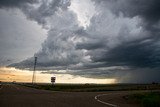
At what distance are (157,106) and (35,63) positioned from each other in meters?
90.0

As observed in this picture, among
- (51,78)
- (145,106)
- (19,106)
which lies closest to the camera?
(19,106)

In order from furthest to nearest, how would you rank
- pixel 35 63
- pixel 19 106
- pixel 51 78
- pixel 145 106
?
pixel 35 63
pixel 51 78
pixel 145 106
pixel 19 106

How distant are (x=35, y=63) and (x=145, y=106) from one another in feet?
291

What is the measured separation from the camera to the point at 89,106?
19.0 m

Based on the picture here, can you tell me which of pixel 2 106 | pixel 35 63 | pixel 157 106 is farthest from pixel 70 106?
pixel 35 63

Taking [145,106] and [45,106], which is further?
[145,106]

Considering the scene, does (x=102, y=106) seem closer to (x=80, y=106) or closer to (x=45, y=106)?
(x=80, y=106)

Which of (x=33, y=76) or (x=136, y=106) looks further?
(x=33, y=76)

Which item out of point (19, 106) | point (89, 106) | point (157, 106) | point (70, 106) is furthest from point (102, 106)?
point (19, 106)

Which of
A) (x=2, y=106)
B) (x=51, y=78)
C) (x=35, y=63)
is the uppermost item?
(x=35, y=63)

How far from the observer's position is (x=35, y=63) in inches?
4186

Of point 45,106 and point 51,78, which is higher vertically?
point 51,78

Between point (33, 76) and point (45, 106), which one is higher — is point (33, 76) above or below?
above

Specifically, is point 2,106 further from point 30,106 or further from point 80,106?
point 80,106
